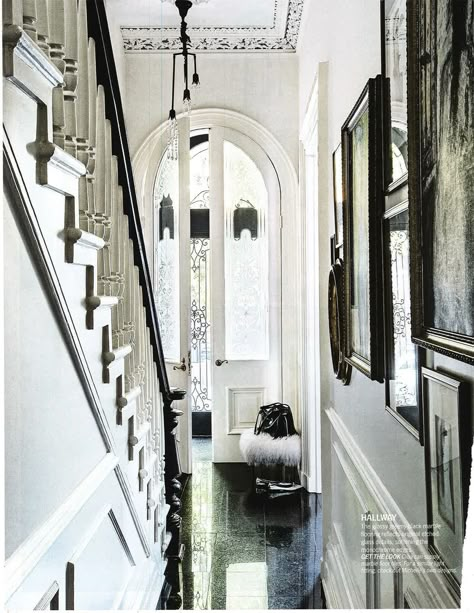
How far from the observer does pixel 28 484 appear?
3.27 ft

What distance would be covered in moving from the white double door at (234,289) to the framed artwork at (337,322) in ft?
0.73

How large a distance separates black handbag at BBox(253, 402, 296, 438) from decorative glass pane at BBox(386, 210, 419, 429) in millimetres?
353

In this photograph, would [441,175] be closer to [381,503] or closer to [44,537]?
[381,503]

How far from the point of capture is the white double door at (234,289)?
1.57m

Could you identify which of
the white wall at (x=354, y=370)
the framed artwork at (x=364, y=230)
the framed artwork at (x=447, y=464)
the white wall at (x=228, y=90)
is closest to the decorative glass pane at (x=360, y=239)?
the framed artwork at (x=364, y=230)

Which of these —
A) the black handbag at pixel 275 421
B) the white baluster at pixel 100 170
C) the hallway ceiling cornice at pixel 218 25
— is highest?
the hallway ceiling cornice at pixel 218 25

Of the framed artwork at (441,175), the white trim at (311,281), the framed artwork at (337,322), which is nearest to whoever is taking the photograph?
the framed artwork at (441,175)

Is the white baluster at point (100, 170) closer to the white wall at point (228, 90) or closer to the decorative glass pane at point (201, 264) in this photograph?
the white wall at point (228, 90)

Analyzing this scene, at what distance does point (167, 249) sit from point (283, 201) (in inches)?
13.7

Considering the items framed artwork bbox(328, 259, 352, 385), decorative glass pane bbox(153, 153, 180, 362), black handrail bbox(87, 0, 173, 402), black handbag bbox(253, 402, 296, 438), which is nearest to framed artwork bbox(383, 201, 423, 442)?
black handbag bbox(253, 402, 296, 438)

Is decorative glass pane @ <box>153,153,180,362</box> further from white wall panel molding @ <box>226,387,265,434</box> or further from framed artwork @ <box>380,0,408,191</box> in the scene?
framed artwork @ <box>380,0,408,191</box>

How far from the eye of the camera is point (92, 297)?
1.29 meters

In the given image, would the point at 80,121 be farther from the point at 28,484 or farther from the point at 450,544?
the point at 450,544

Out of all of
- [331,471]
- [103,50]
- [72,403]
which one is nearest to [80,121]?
[103,50]
